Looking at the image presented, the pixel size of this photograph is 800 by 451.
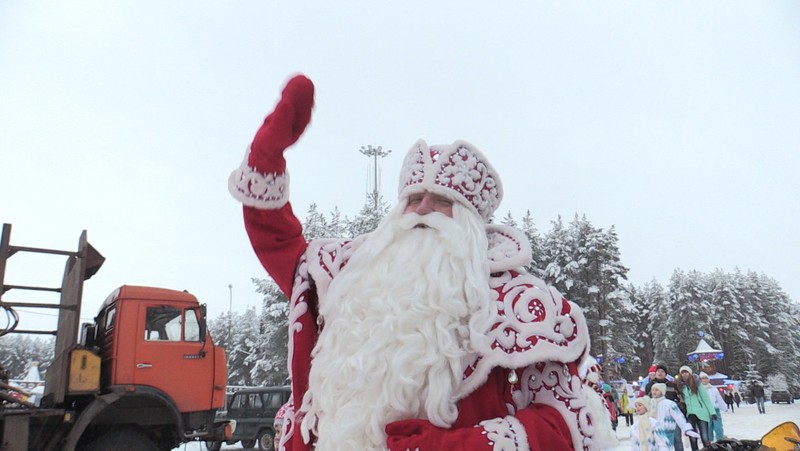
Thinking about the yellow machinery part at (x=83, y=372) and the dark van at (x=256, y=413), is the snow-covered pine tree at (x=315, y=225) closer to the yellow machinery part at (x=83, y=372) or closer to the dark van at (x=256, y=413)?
the dark van at (x=256, y=413)

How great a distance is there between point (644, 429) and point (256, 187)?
7.79 metres

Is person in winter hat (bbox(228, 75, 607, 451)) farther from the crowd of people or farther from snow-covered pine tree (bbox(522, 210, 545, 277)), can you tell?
snow-covered pine tree (bbox(522, 210, 545, 277))

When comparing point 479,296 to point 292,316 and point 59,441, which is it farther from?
point 59,441

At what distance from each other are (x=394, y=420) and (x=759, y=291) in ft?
194

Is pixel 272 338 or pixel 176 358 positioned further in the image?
pixel 272 338

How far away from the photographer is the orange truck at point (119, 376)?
670cm

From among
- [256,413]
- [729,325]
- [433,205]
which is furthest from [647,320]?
[433,205]

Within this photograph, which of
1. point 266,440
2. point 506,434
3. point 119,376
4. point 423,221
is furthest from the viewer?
point 266,440

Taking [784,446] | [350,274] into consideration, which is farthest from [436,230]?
[784,446]

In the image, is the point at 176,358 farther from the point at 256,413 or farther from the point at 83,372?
the point at 256,413

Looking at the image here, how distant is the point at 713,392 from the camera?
441 inches

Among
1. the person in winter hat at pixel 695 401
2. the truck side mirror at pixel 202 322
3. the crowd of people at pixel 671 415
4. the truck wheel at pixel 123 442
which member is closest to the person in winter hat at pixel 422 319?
the crowd of people at pixel 671 415

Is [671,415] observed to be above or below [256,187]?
below

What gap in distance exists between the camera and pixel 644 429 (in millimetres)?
7809
